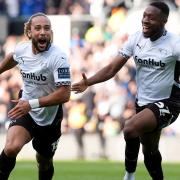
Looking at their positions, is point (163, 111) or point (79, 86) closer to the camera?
point (163, 111)

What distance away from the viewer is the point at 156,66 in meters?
11.0

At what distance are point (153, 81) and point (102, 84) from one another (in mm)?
9591

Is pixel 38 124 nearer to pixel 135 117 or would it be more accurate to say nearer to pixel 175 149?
pixel 135 117

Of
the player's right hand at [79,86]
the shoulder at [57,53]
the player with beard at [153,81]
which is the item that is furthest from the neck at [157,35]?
the shoulder at [57,53]

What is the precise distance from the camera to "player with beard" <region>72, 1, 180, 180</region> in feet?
35.8

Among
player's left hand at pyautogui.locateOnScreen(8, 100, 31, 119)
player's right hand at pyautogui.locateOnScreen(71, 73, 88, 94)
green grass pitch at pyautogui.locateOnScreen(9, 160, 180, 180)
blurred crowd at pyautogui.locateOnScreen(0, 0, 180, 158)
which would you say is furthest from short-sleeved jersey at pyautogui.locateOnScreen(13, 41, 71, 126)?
blurred crowd at pyautogui.locateOnScreen(0, 0, 180, 158)

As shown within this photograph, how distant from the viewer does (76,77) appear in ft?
67.9

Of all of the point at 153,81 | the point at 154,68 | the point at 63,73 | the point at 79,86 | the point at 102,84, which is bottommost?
the point at 102,84

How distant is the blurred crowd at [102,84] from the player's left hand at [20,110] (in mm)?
10004

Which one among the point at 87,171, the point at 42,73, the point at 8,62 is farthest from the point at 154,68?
the point at 87,171

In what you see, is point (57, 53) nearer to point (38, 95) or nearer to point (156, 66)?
point (38, 95)

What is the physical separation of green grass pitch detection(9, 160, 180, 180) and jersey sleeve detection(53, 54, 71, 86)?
4277 mm

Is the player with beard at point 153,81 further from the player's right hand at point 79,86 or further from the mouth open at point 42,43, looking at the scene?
the mouth open at point 42,43

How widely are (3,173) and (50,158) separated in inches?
40.8
